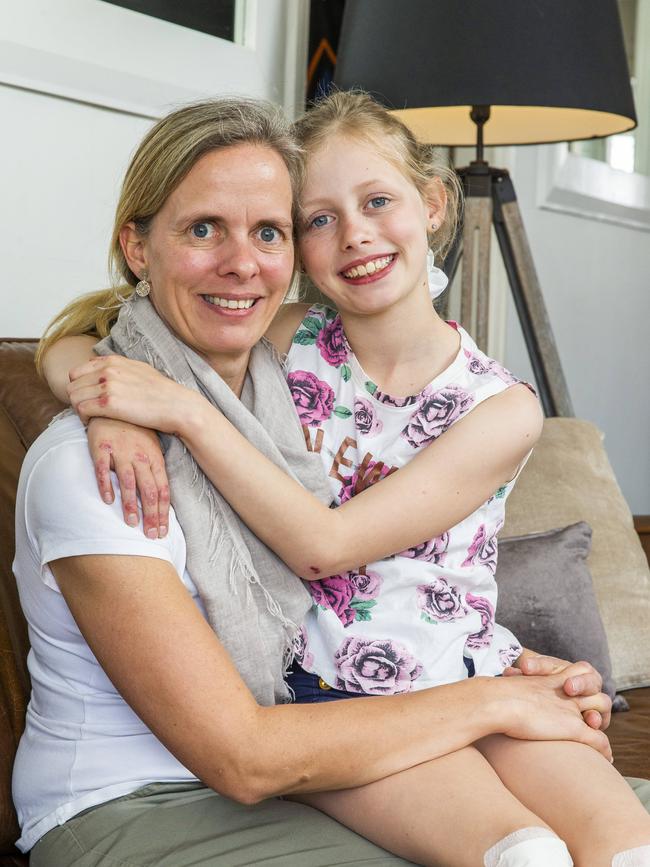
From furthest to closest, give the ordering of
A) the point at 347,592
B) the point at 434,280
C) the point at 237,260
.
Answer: the point at 434,280, the point at 347,592, the point at 237,260

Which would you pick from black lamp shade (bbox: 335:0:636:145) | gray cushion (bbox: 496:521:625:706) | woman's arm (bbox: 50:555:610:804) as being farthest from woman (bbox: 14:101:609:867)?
black lamp shade (bbox: 335:0:636:145)

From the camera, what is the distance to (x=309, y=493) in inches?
52.0

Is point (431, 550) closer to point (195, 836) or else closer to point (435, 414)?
point (435, 414)

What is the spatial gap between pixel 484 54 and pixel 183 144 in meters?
1.15

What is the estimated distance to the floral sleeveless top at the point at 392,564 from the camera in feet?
4.56

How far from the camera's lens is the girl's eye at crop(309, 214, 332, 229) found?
5.00 ft

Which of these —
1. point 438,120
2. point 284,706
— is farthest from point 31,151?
point 284,706

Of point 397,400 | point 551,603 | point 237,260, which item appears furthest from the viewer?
point 551,603

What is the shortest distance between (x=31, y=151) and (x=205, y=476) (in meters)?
1.15

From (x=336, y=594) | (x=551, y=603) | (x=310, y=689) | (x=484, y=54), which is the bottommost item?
(x=551, y=603)

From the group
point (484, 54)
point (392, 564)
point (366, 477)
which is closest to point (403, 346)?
point (366, 477)

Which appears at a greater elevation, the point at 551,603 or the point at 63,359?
the point at 63,359

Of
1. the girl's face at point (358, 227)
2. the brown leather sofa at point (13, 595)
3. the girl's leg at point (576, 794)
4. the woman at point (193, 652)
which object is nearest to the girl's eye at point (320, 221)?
the girl's face at point (358, 227)

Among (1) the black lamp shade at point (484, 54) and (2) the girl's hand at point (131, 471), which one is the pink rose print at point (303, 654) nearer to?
(2) the girl's hand at point (131, 471)
